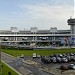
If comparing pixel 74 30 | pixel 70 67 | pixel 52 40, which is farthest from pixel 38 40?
pixel 70 67

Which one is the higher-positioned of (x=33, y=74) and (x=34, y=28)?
(x=34, y=28)

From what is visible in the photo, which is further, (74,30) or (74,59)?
(74,30)

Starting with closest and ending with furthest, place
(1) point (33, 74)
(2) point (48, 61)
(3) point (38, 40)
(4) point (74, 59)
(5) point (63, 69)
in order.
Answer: (1) point (33, 74), (5) point (63, 69), (2) point (48, 61), (4) point (74, 59), (3) point (38, 40)

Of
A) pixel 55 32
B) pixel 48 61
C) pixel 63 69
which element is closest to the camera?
pixel 63 69

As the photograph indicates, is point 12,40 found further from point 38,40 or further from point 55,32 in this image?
point 55,32

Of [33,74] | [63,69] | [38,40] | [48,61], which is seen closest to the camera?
[33,74]

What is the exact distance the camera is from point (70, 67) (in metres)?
33.9

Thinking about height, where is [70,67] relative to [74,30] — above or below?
below

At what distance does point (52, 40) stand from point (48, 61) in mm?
78788

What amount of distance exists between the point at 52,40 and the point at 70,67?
287 ft

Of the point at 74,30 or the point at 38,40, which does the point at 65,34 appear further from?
the point at 38,40

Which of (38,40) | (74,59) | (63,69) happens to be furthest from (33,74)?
(38,40)

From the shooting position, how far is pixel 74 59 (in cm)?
4550

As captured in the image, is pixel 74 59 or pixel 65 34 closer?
pixel 74 59
